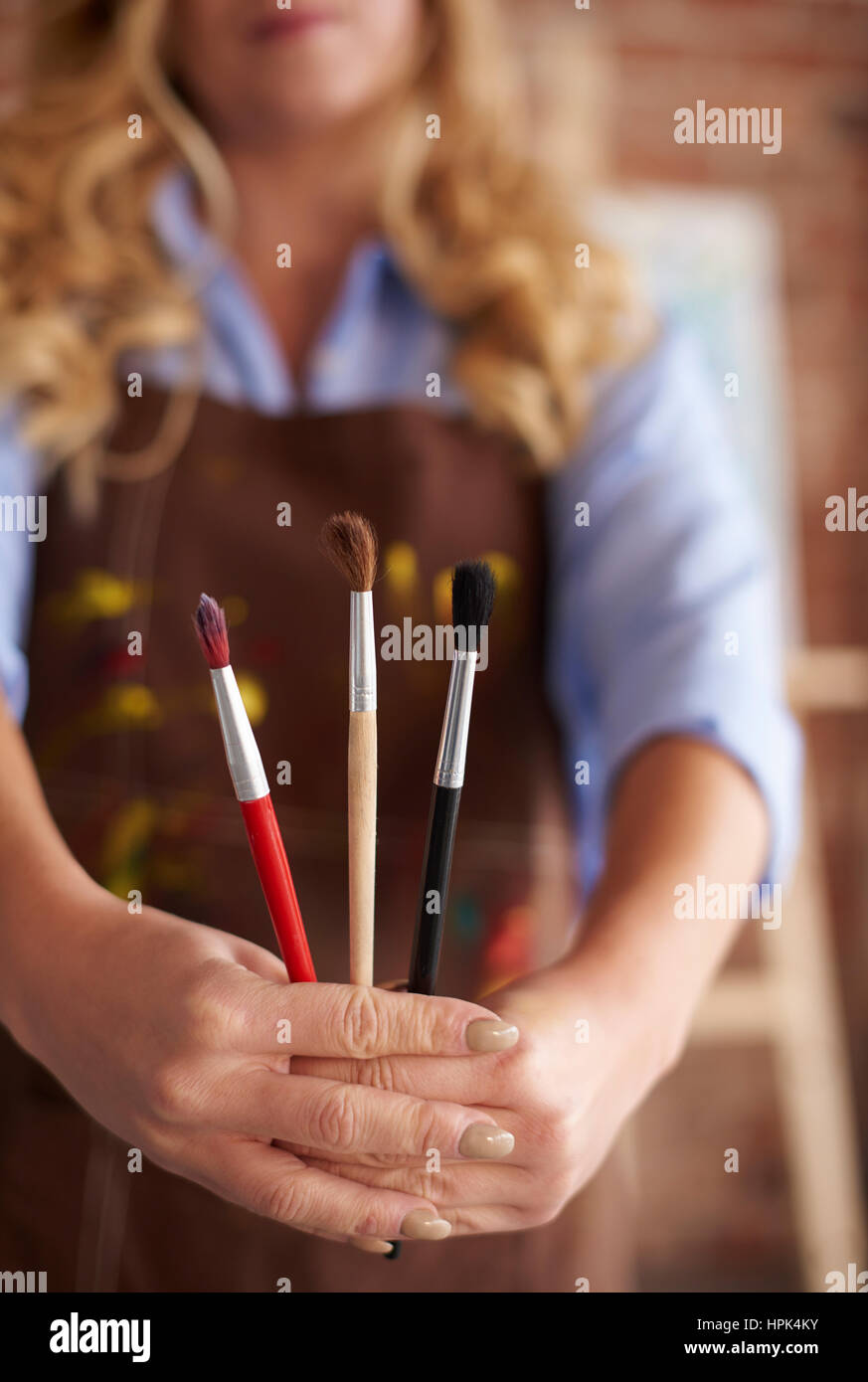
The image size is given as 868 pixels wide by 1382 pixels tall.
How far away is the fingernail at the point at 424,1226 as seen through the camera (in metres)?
0.17

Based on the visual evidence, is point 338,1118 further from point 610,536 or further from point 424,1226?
point 610,536

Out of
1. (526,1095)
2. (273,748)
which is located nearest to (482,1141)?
(526,1095)

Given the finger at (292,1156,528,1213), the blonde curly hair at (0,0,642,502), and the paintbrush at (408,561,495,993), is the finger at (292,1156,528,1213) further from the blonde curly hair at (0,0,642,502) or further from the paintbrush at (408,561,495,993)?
the blonde curly hair at (0,0,642,502)

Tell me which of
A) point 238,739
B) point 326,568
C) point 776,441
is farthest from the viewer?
point 776,441

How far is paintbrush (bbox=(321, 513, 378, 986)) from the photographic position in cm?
16

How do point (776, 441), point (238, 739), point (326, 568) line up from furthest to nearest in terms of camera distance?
1. point (776, 441)
2. point (326, 568)
3. point (238, 739)

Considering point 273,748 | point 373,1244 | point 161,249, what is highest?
point 161,249

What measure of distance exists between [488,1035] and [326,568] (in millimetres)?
137

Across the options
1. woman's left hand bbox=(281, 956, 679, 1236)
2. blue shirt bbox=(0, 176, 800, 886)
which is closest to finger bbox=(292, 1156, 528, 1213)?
woman's left hand bbox=(281, 956, 679, 1236)

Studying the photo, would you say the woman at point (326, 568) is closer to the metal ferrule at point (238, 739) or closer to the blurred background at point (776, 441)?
the metal ferrule at point (238, 739)

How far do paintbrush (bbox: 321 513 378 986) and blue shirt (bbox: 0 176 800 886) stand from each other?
0.35 feet

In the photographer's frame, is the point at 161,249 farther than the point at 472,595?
Yes

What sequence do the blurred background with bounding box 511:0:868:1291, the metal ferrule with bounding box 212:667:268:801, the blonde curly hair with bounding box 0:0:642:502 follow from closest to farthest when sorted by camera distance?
the metal ferrule with bounding box 212:667:268:801 → the blonde curly hair with bounding box 0:0:642:502 → the blurred background with bounding box 511:0:868:1291

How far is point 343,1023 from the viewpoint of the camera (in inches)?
6.4
